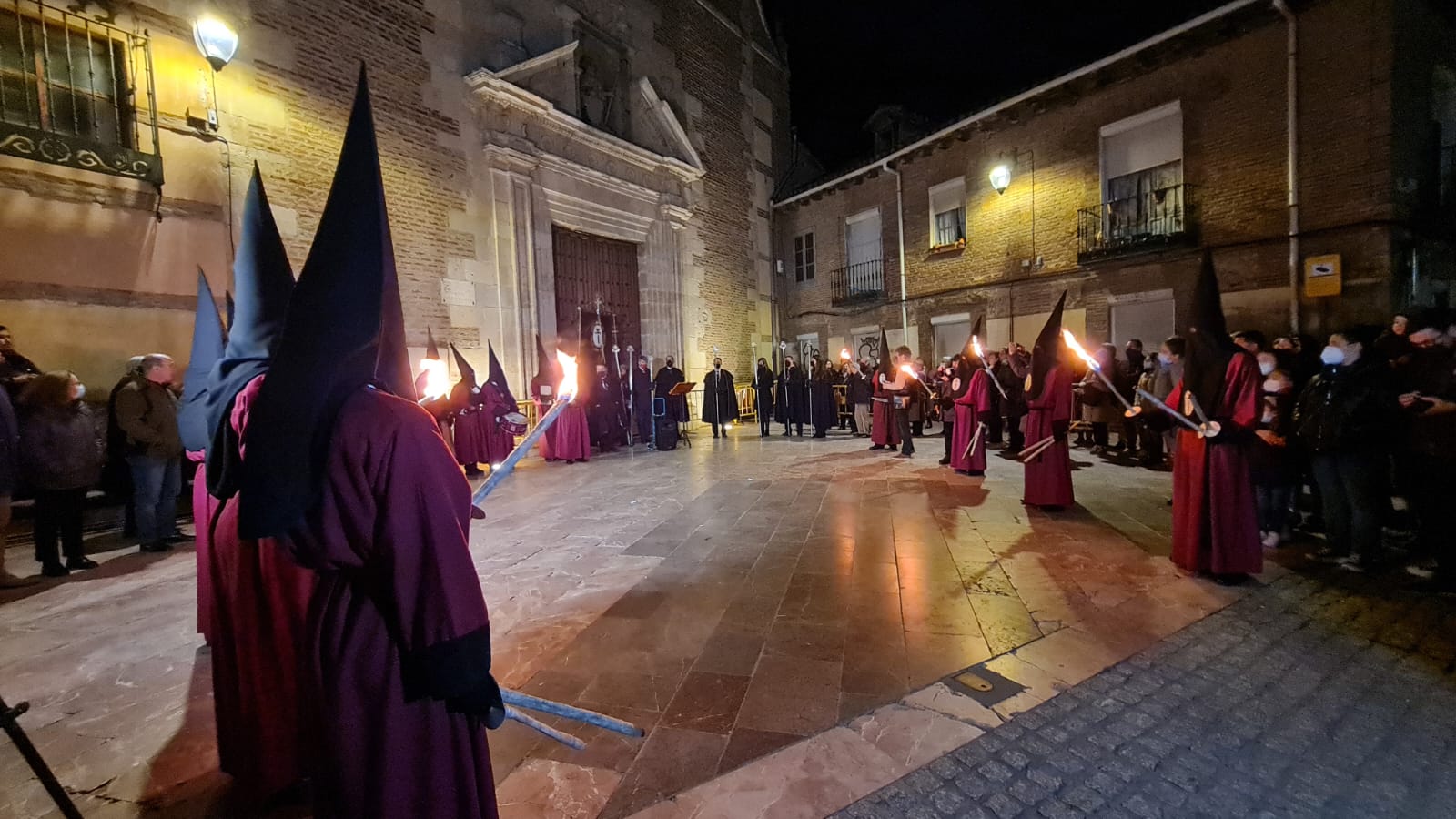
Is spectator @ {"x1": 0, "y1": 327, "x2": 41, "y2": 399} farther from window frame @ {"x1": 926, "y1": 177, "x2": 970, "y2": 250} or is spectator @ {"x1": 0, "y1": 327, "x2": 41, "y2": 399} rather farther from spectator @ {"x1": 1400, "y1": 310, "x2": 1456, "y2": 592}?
window frame @ {"x1": 926, "y1": 177, "x2": 970, "y2": 250}

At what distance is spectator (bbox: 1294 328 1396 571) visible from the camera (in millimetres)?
4414

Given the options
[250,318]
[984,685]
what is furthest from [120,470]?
[984,685]

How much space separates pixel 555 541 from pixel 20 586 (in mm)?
4477

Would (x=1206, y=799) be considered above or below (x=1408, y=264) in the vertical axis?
below

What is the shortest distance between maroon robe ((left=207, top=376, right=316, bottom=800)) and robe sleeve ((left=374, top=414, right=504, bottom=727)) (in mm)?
1163

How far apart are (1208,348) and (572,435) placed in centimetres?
957

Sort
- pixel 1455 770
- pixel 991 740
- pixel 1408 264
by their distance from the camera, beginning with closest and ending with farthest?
pixel 1455 770 → pixel 991 740 → pixel 1408 264

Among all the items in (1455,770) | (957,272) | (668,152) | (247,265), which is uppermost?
(668,152)

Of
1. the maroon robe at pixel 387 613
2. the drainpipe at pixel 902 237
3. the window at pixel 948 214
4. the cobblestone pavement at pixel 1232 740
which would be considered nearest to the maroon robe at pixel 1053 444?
the cobblestone pavement at pixel 1232 740

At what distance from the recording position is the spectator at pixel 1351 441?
441 centimetres

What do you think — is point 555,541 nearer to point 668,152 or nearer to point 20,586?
→ point 20,586

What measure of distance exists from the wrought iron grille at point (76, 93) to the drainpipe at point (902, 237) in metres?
16.2

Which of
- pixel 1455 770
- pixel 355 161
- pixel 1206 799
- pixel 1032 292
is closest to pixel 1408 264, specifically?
A: pixel 1032 292

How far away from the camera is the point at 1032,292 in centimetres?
1479
